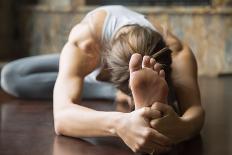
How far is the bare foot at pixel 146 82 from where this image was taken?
1073 millimetres

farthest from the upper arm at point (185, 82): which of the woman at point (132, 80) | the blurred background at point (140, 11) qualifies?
the blurred background at point (140, 11)

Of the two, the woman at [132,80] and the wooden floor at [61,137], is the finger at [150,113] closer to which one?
the woman at [132,80]

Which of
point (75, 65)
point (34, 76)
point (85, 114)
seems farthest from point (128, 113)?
point (34, 76)

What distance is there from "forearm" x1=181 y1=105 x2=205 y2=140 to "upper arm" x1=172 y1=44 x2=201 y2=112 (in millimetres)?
29

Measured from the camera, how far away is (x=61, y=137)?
1.41 m

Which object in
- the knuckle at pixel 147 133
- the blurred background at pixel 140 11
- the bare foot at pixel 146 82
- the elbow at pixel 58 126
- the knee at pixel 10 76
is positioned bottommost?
the blurred background at pixel 140 11

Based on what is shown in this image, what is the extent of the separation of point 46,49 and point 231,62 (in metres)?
1.32

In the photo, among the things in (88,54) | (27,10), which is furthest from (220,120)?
(27,10)

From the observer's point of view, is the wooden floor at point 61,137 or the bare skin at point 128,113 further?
the wooden floor at point 61,137

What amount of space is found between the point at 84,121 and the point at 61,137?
0.19 metres

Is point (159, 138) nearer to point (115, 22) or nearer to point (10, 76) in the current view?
point (115, 22)

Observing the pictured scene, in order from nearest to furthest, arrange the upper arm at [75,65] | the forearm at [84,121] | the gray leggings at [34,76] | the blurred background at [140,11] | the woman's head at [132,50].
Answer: the forearm at [84,121] → the woman's head at [132,50] → the upper arm at [75,65] → the gray leggings at [34,76] → the blurred background at [140,11]

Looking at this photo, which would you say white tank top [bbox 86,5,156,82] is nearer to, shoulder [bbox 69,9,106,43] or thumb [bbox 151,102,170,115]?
shoulder [bbox 69,9,106,43]

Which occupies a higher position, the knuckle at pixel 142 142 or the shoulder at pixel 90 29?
the shoulder at pixel 90 29
